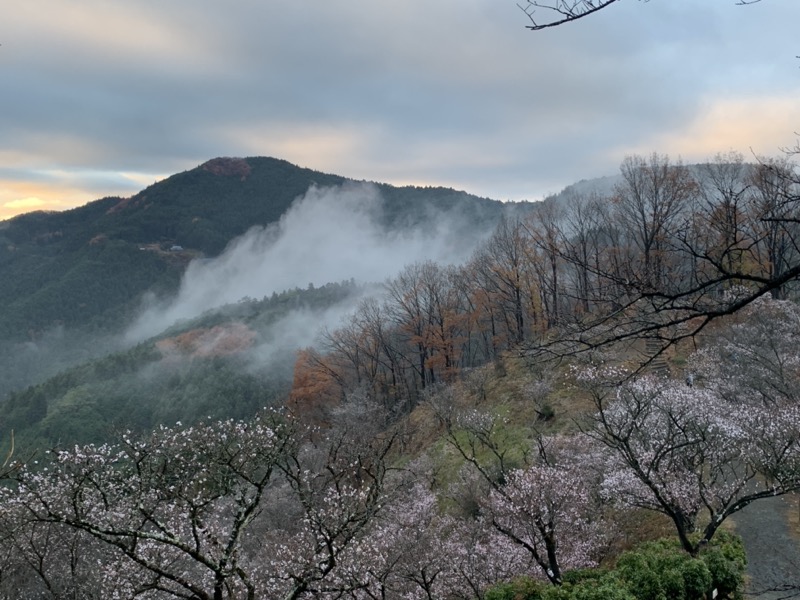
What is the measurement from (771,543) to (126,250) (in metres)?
187

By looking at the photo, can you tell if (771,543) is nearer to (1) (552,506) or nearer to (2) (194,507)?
(1) (552,506)

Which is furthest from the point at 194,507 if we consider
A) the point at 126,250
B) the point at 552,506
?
the point at 126,250

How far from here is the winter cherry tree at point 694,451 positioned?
12430 millimetres

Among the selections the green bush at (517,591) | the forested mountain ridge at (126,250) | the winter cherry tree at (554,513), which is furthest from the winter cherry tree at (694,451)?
the forested mountain ridge at (126,250)

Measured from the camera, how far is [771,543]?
1393 centimetres

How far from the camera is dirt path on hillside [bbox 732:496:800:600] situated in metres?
12.0

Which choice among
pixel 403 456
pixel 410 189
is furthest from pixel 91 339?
pixel 403 456

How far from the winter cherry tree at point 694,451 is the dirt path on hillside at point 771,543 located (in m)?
0.91

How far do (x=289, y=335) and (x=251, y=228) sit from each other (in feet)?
395

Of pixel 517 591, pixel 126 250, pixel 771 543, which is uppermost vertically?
pixel 126 250

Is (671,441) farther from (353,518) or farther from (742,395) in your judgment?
(742,395)

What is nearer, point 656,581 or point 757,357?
point 656,581

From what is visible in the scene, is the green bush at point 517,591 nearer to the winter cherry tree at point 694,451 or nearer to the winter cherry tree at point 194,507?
the winter cherry tree at point 194,507

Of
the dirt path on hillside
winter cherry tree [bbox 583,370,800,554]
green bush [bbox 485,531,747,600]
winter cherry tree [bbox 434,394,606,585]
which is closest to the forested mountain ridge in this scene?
winter cherry tree [bbox 434,394,606,585]
